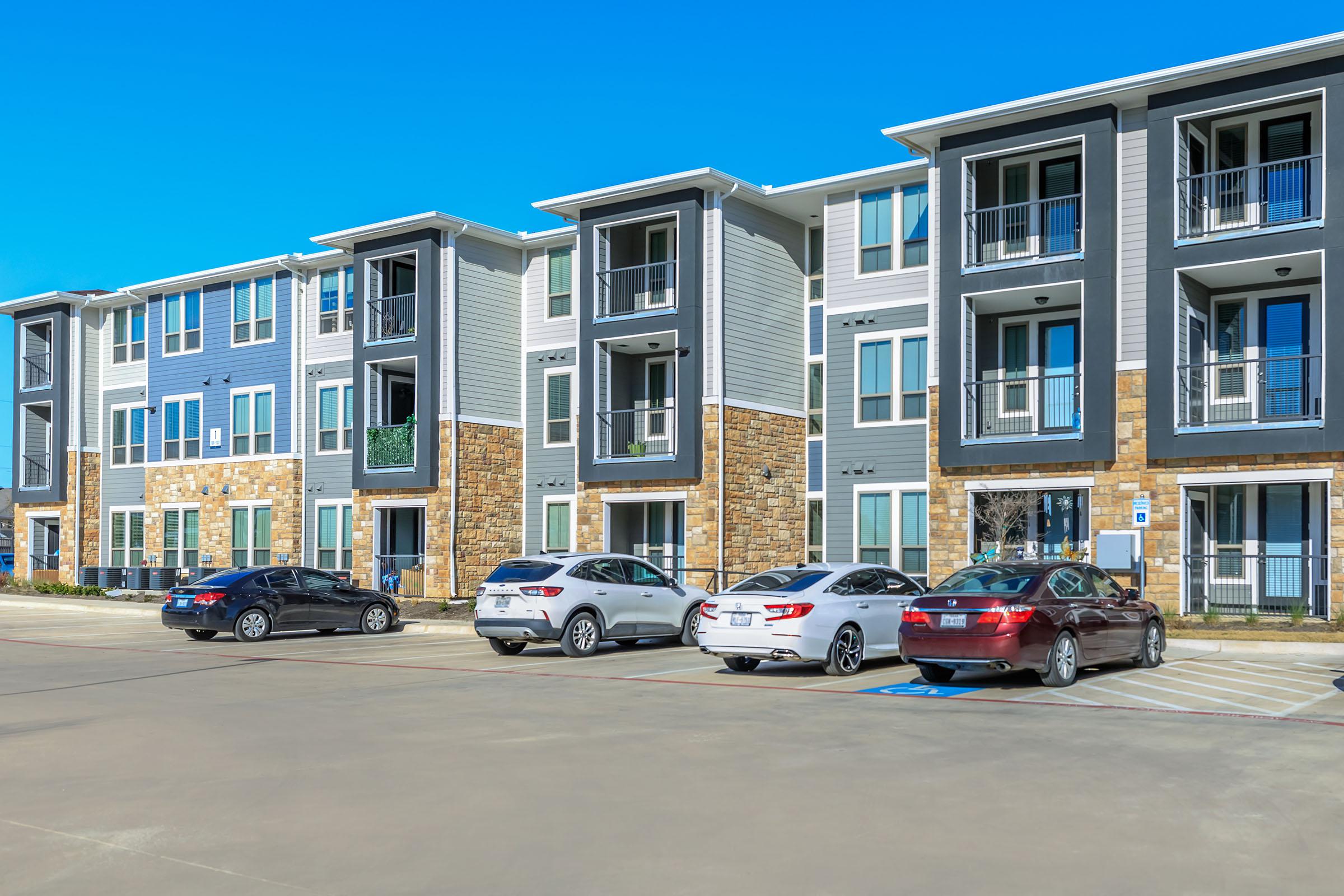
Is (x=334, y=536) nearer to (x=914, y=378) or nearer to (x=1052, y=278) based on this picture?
(x=914, y=378)

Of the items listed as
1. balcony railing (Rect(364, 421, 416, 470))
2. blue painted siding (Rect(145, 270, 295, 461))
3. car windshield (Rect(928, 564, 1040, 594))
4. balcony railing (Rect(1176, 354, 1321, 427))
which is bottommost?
car windshield (Rect(928, 564, 1040, 594))

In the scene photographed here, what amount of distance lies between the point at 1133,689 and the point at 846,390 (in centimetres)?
1402

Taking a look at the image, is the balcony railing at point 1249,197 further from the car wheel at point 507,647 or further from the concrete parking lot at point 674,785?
the car wheel at point 507,647

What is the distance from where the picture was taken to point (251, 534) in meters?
37.1

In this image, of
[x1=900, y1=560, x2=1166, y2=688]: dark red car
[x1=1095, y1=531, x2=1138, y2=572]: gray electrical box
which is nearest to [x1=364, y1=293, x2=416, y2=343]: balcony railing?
[x1=1095, y1=531, x2=1138, y2=572]: gray electrical box

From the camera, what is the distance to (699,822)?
7.64 m

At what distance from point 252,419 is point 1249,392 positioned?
1060 inches

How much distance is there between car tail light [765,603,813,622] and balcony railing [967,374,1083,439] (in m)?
8.93

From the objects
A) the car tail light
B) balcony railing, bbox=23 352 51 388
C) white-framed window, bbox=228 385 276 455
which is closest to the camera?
the car tail light

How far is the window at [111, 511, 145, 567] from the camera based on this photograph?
41188 mm

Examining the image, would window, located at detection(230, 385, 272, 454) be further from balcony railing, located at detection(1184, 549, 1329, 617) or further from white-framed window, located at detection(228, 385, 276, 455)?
balcony railing, located at detection(1184, 549, 1329, 617)

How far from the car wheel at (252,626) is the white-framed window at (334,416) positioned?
39.3 ft

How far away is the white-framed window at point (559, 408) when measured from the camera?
106ft

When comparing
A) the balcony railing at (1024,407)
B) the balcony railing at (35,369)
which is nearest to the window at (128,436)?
the balcony railing at (35,369)
